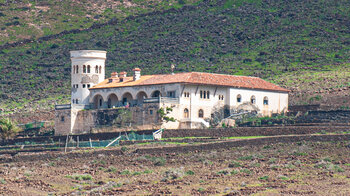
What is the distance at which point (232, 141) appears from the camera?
68500 millimetres

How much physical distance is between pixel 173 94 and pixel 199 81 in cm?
267

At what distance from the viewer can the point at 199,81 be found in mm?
81625

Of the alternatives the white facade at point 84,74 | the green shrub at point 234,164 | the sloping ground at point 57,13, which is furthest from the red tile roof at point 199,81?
the sloping ground at point 57,13

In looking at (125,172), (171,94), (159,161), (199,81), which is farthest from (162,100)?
(125,172)

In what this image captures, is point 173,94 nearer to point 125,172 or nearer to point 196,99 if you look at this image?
point 196,99

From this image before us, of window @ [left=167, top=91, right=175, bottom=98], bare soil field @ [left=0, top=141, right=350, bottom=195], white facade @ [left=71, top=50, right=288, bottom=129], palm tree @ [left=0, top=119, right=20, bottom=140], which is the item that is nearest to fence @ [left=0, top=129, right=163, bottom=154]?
palm tree @ [left=0, top=119, right=20, bottom=140]

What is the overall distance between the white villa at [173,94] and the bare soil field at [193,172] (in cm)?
865

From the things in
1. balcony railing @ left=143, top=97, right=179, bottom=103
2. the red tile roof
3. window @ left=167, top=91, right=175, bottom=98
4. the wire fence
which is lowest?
the wire fence

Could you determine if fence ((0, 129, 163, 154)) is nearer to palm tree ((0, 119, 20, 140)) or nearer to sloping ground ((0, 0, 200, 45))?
palm tree ((0, 119, 20, 140))

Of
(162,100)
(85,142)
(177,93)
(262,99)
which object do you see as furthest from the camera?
(262,99)

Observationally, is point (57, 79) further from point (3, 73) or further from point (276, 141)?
point (276, 141)

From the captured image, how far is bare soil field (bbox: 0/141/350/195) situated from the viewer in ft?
178

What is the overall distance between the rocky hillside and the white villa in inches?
501

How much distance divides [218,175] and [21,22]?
10106 centimetres
